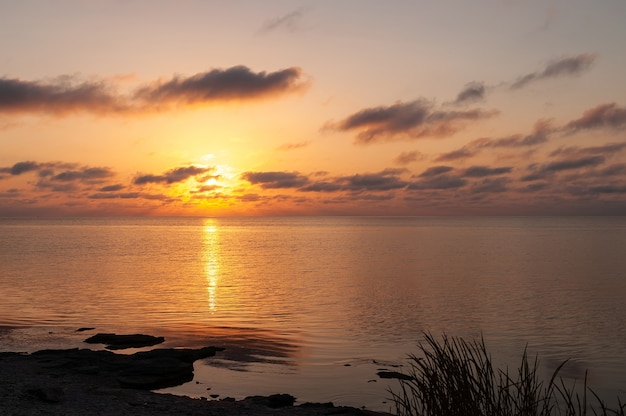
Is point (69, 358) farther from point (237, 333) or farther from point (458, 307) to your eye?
point (458, 307)

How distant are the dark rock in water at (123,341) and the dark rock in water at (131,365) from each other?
13.3 ft

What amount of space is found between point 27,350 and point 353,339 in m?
19.4

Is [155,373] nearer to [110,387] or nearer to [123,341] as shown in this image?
[110,387]

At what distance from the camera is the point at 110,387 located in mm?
25375

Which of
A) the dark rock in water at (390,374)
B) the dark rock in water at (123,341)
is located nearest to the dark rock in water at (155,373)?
the dark rock in water at (123,341)

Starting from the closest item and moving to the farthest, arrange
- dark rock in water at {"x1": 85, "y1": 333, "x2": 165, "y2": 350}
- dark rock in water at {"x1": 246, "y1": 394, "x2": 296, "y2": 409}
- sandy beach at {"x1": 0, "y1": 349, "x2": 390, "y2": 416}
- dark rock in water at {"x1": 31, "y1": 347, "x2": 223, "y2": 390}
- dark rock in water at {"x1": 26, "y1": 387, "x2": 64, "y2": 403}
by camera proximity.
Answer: sandy beach at {"x1": 0, "y1": 349, "x2": 390, "y2": 416} → dark rock in water at {"x1": 26, "y1": 387, "x2": 64, "y2": 403} → dark rock in water at {"x1": 246, "y1": 394, "x2": 296, "y2": 409} → dark rock in water at {"x1": 31, "y1": 347, "x2": 223, "y2": 390} → dark rock in water at {"x1": 85, "y1": 333, "x2": 165, "y2": 350}

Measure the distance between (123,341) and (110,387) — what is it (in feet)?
33.7

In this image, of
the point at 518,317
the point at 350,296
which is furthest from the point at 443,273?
the point at 518,317

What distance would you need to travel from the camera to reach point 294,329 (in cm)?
4234

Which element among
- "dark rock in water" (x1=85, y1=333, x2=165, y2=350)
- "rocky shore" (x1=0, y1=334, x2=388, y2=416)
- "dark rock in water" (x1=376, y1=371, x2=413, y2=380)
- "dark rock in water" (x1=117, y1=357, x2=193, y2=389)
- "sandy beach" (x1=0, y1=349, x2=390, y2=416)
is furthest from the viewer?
"dark rock in water" (x1=85, y1=333, x2=165, y2=350)

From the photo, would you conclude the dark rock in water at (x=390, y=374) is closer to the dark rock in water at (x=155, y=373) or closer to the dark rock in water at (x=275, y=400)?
the dark rock in water at (x=275, y=400)

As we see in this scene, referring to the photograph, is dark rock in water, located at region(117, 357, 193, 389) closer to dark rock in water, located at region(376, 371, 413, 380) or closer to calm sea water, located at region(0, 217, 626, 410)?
calm sea water, located at region(0, 217, 626, 410)

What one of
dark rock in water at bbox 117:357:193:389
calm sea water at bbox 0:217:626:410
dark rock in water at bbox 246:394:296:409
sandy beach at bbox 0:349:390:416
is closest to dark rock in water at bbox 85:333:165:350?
calm sea water at bbox 0:217:626:410

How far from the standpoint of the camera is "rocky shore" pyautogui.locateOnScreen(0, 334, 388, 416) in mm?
21203
